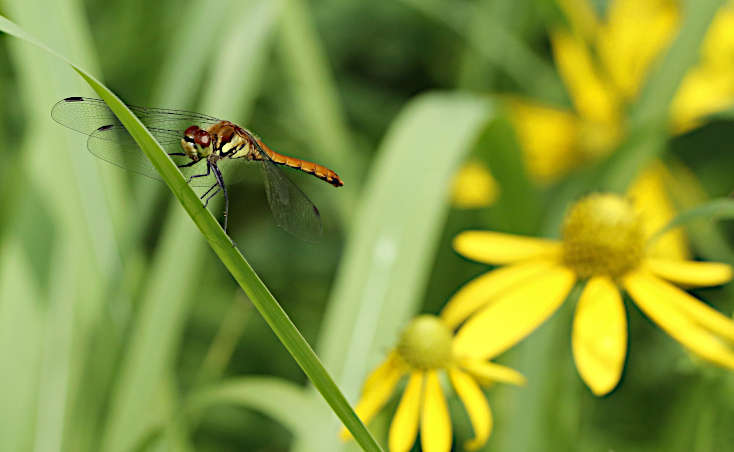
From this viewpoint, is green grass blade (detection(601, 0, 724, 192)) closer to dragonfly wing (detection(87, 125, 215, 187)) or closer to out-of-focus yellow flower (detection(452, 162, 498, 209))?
out-of-focus yellow flower (detection(452, 162, 498, 209))

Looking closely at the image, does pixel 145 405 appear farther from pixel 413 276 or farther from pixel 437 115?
pixel 437 115

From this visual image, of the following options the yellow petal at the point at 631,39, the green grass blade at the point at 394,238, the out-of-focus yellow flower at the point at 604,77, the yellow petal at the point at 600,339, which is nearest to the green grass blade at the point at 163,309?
the green grass blade at the point at 394,238

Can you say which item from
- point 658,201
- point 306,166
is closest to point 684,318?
point 306,166

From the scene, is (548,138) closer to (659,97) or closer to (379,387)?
(659,97)

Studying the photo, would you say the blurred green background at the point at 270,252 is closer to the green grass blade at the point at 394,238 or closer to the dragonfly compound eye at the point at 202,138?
the green grass blade at the point at 394,238

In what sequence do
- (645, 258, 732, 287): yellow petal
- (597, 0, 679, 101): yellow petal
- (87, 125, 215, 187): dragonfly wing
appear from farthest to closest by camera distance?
1. (597, 0, 679, 101): yellow petal
2. (87, 125, 215, 187): dragonfly wing
3. (645, 258, 732, 287): yellow petal

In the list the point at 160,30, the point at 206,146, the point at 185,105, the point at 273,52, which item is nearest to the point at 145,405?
the point at 206,146

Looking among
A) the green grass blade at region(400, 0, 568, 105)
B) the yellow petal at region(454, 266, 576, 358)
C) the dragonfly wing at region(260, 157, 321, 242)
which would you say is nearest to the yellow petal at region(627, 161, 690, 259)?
the green grass blade at region(400, 0, 568, 105)
